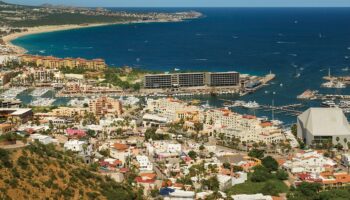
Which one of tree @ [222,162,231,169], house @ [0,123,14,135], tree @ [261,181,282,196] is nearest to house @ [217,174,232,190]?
tree @ [261,181,282,196]

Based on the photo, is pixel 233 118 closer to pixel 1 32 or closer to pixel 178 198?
pixel 178 198

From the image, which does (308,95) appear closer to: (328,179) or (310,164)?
(310,164)

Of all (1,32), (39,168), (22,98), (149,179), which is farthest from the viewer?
(1,32)

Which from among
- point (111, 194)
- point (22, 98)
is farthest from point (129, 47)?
point (111, 194)

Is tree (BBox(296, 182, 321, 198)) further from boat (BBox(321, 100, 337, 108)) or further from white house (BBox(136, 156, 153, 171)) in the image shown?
boat (BBox(321, 100, 337, 108))

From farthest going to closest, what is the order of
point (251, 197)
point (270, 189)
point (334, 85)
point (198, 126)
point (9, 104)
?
point (334, 85) → point (9, 104) → point (198, 126) → point (270, 189) → point (251, 197)

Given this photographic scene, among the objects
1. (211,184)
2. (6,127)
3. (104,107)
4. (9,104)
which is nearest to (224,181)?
(211,184)
